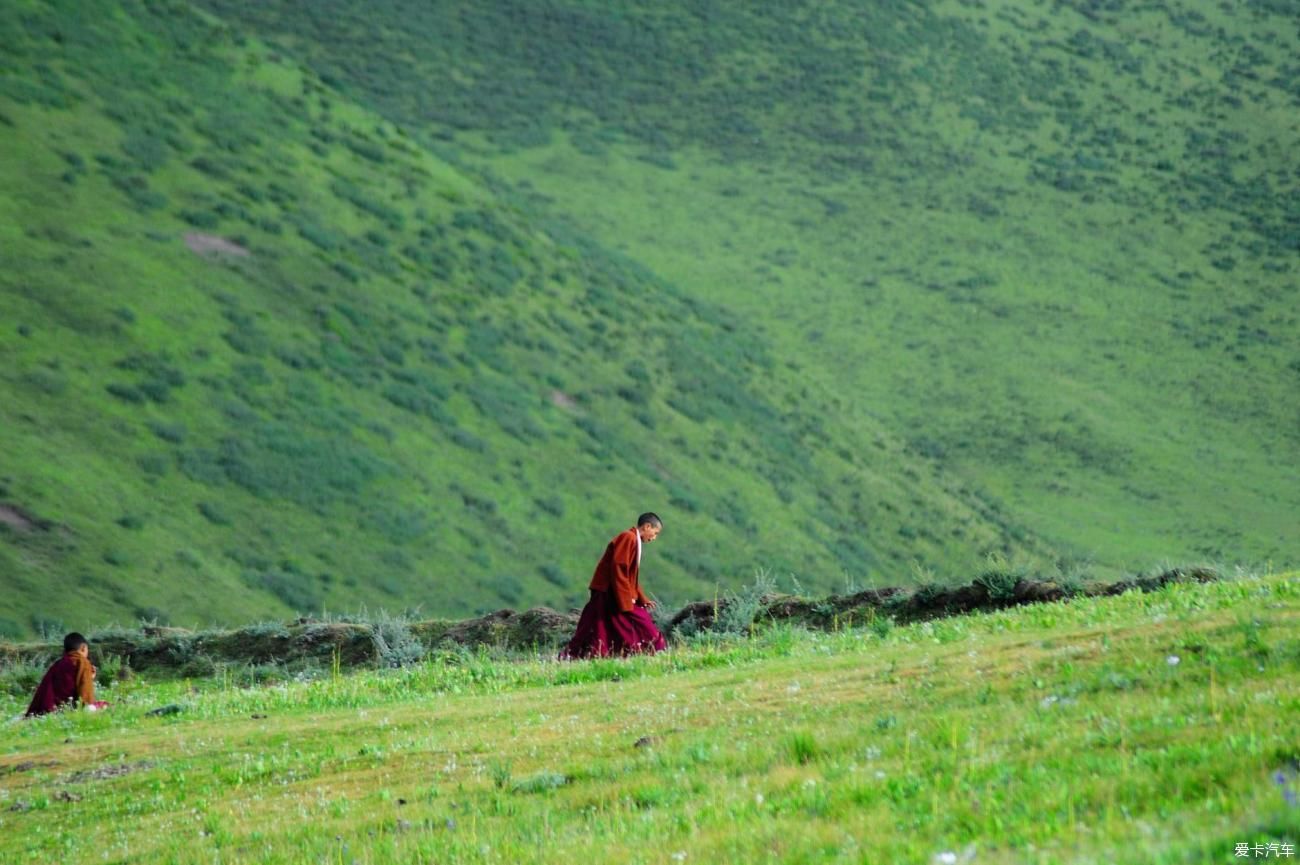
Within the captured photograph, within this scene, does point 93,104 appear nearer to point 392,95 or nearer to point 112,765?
point 392,95

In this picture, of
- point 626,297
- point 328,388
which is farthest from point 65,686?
point 626,297

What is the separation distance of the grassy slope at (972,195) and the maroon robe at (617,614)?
156 ft

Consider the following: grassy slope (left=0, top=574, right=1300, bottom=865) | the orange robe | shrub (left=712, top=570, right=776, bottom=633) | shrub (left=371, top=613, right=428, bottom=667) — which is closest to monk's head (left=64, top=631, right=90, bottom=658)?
grassy slope (left=0, top=574, right=1300, bottom=865)

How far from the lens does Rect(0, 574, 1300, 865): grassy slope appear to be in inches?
289

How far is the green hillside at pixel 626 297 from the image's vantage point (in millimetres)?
47469

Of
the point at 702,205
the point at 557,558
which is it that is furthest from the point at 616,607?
the point at 702,205

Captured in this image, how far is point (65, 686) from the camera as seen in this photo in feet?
67.0

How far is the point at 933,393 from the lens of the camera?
7838cm

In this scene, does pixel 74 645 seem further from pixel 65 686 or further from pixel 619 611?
pixel 619 611

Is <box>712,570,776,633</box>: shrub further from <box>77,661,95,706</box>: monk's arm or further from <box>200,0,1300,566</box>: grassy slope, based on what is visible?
<box>200,0,1300,566</box>: grassy slope

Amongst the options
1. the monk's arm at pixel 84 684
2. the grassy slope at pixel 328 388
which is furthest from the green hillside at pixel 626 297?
the monk's arm at pixel 84 684

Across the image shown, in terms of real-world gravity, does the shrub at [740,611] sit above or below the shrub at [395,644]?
above

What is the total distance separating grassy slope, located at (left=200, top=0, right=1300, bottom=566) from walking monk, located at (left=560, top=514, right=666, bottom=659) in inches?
1869

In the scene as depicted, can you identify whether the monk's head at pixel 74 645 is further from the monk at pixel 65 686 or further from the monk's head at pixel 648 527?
the monk's head at pixel 648 527
